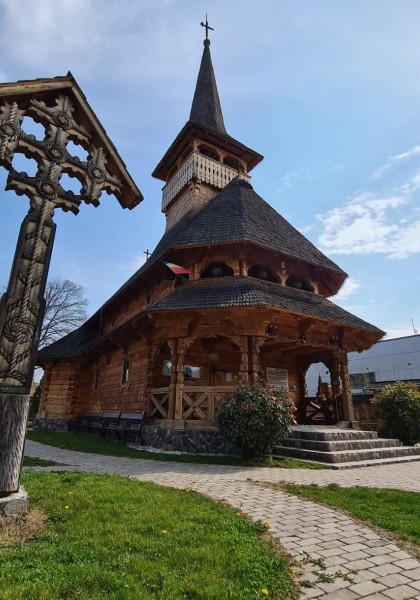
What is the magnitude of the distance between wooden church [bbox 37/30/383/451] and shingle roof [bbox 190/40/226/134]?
131 inches

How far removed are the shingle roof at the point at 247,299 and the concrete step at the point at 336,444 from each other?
3480mm

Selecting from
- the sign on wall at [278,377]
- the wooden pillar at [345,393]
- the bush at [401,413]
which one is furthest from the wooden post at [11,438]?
the bush at [401,413]

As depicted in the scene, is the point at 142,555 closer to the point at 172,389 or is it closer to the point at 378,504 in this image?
the point at 378,504

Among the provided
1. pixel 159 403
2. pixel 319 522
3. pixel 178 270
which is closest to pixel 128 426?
pixel 159 403

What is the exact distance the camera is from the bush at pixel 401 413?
12.2m

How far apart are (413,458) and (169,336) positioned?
7248mm

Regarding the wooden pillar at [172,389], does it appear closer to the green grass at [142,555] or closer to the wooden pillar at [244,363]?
the wooden pillar at [244,363]

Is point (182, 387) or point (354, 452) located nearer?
point (354, 452)

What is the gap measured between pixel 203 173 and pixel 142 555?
17.5m

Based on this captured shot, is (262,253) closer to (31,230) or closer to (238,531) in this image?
(31,230)

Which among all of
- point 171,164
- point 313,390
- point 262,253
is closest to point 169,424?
point 262,253

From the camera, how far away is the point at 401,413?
12.4 m

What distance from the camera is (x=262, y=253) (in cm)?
1302

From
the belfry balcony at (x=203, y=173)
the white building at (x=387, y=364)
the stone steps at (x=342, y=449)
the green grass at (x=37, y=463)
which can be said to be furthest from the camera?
the white building at (x=387, y=364)
